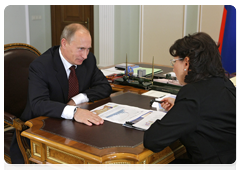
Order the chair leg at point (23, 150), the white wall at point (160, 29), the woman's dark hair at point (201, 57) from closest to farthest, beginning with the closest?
1. the woman's dark hair at point (201, 57)
2. the chair leg at point (23, 150)
3. the white wall at point (160, 29)

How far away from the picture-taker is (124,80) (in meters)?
2.66

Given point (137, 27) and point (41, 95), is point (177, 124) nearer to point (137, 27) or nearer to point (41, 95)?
point (41, 95)

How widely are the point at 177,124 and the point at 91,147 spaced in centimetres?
44

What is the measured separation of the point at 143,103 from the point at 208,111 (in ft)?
2.51

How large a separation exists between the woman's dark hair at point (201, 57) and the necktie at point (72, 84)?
43.8 inches

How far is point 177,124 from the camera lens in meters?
1.31

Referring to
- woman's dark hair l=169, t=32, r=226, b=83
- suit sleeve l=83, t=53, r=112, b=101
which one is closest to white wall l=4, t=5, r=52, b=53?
suit sleeve l=83, t=53, r=112, b=101

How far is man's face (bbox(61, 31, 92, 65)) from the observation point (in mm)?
2197

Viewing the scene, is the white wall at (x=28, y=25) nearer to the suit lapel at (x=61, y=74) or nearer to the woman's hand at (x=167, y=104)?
the suit lapel at (x=61, y=74)

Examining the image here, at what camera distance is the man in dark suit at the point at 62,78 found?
2029 mm

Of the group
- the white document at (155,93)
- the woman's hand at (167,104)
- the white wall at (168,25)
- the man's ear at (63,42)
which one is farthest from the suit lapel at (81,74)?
the white wall at (168,25)

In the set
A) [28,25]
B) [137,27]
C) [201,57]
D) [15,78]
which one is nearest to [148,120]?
[201,57]

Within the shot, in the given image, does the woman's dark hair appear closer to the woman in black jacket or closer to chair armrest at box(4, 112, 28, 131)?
the woman in black jacket

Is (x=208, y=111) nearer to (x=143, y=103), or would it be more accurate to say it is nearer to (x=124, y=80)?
(x=143, y=103)
